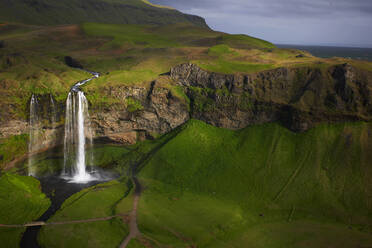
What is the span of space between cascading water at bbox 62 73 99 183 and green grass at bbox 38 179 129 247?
10.1 metres

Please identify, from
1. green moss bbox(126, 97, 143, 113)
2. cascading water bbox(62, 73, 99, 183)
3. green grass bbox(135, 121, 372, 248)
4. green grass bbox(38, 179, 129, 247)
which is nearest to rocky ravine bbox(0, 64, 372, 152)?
green moss bbox(126, 97, 143, 113)

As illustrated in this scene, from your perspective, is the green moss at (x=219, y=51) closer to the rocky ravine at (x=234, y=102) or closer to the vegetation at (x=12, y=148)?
the rocky ravine at (x=234, y=102)

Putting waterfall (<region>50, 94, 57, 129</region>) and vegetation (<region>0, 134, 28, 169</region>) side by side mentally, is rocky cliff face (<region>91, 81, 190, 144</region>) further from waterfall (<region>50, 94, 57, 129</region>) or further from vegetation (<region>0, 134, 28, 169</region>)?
vegetation (<region>0, 134, 28, 169</region>)

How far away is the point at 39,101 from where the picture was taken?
204 feet

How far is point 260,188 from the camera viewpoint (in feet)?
179

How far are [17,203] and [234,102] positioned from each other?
A: 47904 millimetres

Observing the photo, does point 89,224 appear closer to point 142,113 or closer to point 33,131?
point 33,131

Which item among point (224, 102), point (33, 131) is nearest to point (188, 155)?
point (224, 102)

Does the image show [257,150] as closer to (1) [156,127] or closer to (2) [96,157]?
(1) [156,127]

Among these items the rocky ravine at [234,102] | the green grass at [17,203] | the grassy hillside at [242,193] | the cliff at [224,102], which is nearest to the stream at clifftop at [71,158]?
the cliff at [224,102]

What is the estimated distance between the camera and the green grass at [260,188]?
43.3 m

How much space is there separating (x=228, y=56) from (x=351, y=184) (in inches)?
2110

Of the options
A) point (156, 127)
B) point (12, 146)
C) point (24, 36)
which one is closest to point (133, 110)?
point (156, 127)

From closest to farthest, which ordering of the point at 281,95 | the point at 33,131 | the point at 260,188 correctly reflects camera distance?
the point at 260,188 → the point at 33,131 → the point at 281,95
